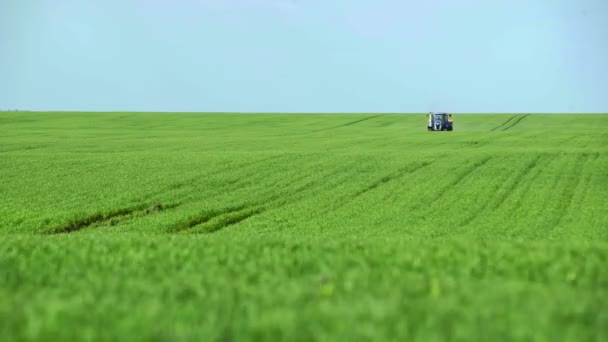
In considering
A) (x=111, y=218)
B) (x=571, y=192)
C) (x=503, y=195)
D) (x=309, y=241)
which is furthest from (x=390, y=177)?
(x=309, y=241)

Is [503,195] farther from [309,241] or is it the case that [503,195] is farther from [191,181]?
[309,241]

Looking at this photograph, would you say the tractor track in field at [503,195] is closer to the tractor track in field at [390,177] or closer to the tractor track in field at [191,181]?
the tractor track in field at [390,177]

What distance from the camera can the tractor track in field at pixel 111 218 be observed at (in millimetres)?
27422

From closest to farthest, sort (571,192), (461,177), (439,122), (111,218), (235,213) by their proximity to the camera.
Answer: (111,218) < (235,213) < (571,192) < (461,177) < (439,122)

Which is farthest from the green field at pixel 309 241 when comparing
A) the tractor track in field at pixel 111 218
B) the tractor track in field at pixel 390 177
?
the tractor track in field at pixel 390 177

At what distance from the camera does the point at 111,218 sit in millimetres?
28766

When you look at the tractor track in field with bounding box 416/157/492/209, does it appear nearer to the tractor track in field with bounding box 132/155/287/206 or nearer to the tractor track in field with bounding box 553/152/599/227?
the tractor track in field with bounding box 553/152/599/227

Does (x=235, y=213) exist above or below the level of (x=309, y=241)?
below

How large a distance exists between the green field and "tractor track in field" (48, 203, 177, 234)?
9 centimetres

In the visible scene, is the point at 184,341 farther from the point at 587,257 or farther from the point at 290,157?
the point at 290,157

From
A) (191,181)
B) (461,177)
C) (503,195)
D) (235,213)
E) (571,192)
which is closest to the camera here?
(235,213)

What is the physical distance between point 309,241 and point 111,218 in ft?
57.3

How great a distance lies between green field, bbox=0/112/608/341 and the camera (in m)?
5.43

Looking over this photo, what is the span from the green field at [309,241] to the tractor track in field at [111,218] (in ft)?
0.29
